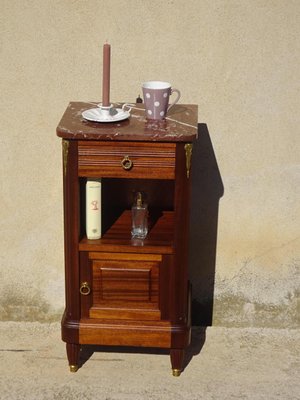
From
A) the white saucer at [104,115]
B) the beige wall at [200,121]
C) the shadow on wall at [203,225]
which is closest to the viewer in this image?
the white saucer at [104,115]

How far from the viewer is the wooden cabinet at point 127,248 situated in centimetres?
302

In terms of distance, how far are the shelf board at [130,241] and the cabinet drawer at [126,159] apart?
0.29 metres

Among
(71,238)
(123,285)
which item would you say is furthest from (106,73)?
(123,285)

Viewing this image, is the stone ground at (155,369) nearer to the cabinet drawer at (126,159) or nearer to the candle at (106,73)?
the cabinet drawer at (126,159)

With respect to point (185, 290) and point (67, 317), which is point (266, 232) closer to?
point (185, 290)

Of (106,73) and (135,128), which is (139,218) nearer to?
(135,128)

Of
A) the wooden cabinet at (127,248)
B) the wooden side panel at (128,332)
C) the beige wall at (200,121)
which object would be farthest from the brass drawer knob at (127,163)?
the wooden side panel at (128,332)

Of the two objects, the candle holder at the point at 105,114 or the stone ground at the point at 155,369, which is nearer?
the candle holder at the point at 105,114

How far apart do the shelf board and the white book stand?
0.11ft

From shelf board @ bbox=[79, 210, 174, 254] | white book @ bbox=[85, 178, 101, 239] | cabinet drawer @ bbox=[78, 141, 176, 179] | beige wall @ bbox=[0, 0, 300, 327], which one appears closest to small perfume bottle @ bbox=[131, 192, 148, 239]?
shelf board @ bbox=[79, 210, 174, 254]

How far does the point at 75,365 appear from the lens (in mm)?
3402

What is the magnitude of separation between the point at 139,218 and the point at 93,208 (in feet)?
→ 0.69

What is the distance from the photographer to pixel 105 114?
312 centimetres

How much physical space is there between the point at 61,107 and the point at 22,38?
324 millimetres
